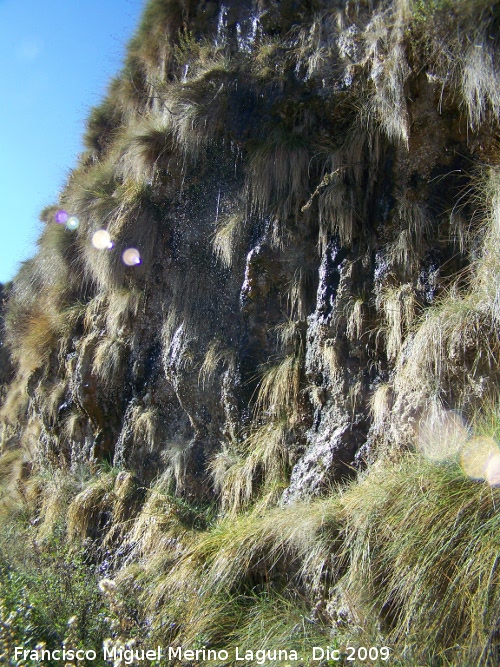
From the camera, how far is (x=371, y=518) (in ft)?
11.5

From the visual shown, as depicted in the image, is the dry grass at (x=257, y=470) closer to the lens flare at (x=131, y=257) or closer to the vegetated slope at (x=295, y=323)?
the vegetated slope at (x=295, y=323)

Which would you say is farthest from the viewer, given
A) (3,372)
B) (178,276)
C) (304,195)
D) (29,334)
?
(3,372)

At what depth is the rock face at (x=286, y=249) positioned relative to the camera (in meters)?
4.33

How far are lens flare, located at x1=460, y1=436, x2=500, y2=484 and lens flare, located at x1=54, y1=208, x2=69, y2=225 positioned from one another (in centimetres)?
707

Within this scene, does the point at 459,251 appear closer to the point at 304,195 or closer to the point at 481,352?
the point at 481,352

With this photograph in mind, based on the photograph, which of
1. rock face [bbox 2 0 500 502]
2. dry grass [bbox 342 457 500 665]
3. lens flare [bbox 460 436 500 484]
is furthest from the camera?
rock face [bbox 2 0 500 502]

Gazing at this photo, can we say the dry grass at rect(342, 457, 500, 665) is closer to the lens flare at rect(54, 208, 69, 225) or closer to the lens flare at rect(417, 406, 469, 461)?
the lens flare at rect(417, 406, 469, 461)

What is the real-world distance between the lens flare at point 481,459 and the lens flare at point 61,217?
707 cm

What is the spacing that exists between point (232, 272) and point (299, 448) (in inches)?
78.7

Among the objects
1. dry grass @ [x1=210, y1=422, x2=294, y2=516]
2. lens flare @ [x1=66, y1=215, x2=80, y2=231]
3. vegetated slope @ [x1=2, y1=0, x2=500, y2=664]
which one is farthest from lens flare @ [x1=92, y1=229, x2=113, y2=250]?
dry grass @ [x1=210, y1=422, x2=294, y2=516]

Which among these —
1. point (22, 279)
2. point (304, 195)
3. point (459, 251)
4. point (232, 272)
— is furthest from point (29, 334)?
Answer: point (459, 251)

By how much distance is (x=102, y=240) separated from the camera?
7152mm

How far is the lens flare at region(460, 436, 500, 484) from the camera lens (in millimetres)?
3281

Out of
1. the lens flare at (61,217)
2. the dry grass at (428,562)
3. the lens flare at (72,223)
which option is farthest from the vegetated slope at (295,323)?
the lens flare at (61,217)
